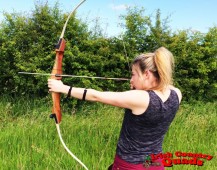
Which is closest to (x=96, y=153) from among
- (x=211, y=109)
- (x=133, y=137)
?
(x=133, y=137)

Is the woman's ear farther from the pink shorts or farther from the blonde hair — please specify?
the pink shorts

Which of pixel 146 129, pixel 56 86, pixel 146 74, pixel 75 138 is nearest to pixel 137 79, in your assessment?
pixel 146 74

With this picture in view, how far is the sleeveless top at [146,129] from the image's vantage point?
6.20 feet

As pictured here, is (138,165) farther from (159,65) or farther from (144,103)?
(159,65)

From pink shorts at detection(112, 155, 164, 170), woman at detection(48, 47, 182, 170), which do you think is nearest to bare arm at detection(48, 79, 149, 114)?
woman at detection(48, 47, 182, 170)

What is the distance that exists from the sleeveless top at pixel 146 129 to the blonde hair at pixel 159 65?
8 cm

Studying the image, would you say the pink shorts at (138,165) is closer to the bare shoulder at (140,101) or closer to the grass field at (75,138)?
the bare shoulder at (140,101)

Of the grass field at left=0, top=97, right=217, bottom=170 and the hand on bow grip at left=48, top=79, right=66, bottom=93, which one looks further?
the grass field at left=0, top=97, right=217, bottom=170

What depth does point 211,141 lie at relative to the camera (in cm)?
450

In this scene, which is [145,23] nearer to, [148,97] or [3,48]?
[3,48]

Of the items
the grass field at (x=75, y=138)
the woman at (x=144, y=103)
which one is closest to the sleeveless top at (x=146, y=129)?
the woman at (x=144, y=103)

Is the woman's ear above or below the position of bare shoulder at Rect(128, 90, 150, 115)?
above

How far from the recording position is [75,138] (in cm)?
419

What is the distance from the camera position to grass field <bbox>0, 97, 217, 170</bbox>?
3375mm
